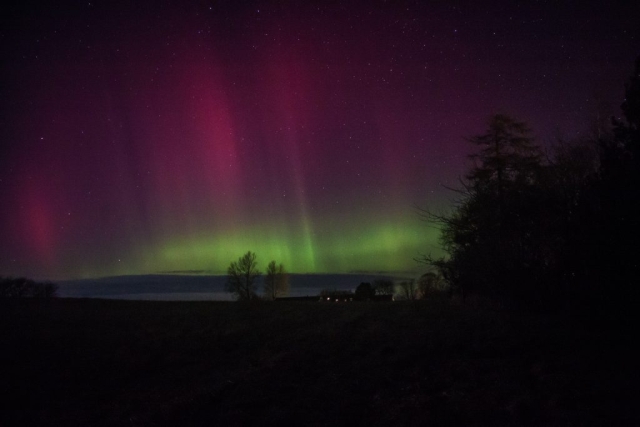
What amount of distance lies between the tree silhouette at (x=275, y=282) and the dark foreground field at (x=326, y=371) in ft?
196

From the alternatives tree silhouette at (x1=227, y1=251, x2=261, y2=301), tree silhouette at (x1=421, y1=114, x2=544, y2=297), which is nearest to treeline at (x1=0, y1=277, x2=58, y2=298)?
tree silhouette at (x1=227, y1=251, x2=261, y2=301)

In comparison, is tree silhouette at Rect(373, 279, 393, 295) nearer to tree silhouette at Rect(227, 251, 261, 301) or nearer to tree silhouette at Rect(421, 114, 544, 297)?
tree silhouette at Rect(227, 251, 261, 301)

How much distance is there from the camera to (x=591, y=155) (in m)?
15.6

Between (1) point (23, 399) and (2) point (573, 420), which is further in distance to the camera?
(1) point (23, 399)

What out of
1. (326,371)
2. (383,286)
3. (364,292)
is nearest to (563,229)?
(326,371)

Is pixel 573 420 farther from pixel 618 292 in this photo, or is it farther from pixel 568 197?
pixel 568 197

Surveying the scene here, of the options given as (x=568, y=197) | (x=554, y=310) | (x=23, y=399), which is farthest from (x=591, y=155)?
(x=23, y=399)

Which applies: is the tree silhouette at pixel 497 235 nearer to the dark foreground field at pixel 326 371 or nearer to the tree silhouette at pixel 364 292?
the dark foreground field at pixel 326 371

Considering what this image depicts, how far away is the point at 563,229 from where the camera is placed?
42.5ft

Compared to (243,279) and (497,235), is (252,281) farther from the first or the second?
(497,235)

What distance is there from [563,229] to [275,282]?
74325mm

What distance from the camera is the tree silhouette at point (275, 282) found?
273 feet

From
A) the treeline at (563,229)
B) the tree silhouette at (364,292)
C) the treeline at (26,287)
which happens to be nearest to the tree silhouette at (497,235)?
the treeline at (563,229)

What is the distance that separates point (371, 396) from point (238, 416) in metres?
3.08
